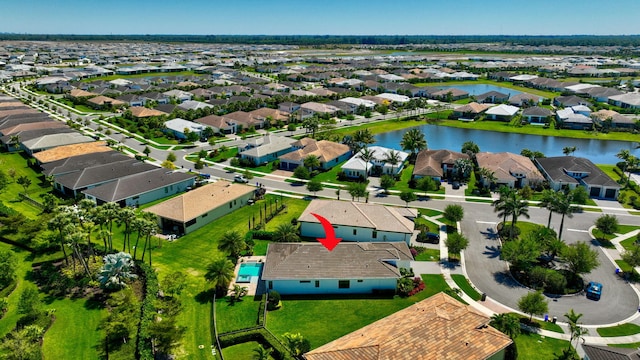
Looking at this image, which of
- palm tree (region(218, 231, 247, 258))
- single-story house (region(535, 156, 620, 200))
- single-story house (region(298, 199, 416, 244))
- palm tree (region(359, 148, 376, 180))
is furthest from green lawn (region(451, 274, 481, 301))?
single-story house (region(535, 156, 620, 200))

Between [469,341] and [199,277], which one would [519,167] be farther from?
[199,277]

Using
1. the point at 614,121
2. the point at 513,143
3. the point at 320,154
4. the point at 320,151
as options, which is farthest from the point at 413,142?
the point at 614,121

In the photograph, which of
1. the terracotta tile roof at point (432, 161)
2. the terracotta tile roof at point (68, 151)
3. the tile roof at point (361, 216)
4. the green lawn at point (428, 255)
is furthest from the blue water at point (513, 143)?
the terracotta tile roof at point (68, 151)

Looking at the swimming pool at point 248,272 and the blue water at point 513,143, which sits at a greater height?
Result: the blue water at point 513,143

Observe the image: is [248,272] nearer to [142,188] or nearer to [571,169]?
[142,188]

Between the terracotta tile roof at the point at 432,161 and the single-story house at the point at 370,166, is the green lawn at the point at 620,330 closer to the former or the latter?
the terracotta tile roof at the point at 432,161

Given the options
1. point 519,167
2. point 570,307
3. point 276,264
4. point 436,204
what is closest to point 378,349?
point 276,264
